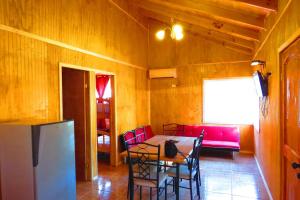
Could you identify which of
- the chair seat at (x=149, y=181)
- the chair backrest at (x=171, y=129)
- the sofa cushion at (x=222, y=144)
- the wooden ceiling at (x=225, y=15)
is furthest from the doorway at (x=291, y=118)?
the chair backrest at (x=171, y=129)

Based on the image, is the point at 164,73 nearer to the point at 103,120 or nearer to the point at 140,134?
the point at 140,134

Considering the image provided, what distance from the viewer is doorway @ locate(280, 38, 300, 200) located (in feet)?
6.57

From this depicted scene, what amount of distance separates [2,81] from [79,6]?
1979 millimetres

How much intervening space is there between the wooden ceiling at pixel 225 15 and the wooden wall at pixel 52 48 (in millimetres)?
1327

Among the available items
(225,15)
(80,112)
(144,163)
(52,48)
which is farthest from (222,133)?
(52,48)

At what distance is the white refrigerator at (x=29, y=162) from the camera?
2049mm

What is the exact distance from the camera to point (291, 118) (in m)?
2.22

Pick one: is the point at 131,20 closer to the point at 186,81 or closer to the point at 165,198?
the point at 186,81

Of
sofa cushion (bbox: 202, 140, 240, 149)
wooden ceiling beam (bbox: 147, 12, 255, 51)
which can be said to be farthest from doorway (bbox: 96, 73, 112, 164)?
sofa cushion (bbox: 202, 140, 240, 149)

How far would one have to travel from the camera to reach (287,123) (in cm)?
237

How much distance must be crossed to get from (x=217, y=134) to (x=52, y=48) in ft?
15.1

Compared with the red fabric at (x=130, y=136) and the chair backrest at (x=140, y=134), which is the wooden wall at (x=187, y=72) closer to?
the chair backrest at (x=140, y=134)

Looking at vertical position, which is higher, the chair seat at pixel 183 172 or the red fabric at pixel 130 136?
the red fabric at pixel 130 136

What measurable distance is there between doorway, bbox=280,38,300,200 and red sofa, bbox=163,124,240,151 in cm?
275
